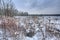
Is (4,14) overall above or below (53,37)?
above

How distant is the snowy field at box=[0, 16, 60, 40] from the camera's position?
1.81 metres

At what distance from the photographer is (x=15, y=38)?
1.82 m

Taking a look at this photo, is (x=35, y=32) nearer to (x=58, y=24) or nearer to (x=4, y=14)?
(x=58, y=24)

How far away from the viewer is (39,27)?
1.82m

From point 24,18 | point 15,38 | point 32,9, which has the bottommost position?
point 15,38

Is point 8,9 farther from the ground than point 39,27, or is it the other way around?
point 8,9

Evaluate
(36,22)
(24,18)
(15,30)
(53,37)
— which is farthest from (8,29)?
(53,37)

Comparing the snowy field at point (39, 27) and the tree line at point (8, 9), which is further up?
the tree line at point (8, 9)

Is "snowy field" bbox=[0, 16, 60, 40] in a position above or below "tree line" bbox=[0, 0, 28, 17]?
below

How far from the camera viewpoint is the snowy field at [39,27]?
1808mm

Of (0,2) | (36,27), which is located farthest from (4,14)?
(36,27)

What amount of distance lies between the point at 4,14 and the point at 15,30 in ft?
0.78

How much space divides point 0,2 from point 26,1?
→ 315mm

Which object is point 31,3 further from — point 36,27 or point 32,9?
point 36,27
